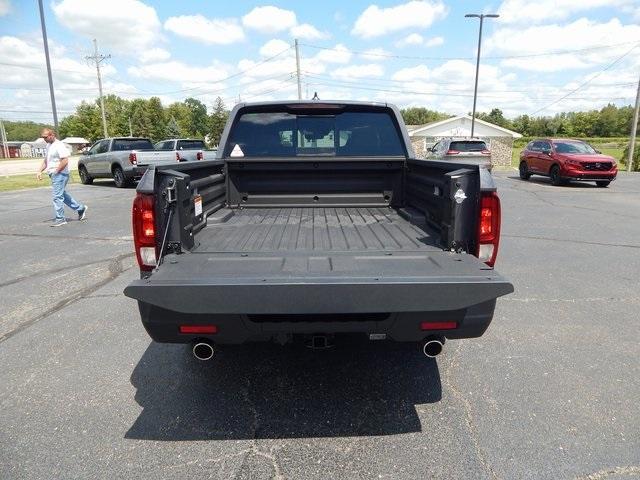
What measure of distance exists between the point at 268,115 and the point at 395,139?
1318 mm

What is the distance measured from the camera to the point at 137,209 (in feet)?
8.08

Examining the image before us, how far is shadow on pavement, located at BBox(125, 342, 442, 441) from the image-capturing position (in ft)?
8.55

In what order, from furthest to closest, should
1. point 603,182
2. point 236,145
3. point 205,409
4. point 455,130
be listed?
point 455,130 → point 603,182 → point 236,145 → point 205,409

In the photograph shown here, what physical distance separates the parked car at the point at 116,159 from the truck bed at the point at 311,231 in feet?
44.0

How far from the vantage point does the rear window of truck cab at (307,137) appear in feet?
14.0

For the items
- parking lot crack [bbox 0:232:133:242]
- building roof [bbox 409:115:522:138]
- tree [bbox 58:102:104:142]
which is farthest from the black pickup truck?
Answer: tree [bbox 58:102:104:142]

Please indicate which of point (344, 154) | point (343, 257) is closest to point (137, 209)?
point (343, 257)

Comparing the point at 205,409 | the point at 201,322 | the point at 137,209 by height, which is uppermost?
the point at 137,209

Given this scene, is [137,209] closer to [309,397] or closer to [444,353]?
[309,397]

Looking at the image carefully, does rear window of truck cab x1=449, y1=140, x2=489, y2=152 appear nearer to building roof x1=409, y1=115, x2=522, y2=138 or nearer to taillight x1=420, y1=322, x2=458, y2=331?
taillight x1=420, y1=322, x2=458, y2=331

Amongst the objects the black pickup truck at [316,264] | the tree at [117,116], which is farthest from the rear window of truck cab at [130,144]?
the tree at [117,116]

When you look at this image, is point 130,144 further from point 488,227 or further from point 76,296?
point 488,227

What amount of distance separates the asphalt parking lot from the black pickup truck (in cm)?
56

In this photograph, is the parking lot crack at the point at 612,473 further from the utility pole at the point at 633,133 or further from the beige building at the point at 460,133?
the beige building at the point at 460,133
